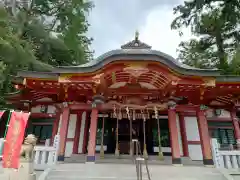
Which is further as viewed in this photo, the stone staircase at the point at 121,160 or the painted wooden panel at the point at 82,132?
the painted wooden panel at the point at 82,132

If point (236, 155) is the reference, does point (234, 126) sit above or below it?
above

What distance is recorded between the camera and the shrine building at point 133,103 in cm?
735

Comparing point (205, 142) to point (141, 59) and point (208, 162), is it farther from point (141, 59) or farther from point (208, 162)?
point (141, 59)

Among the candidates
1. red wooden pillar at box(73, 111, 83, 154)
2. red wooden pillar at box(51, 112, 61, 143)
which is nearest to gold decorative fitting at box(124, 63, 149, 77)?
red wooden pillar at box(73, 111, 83, 154)

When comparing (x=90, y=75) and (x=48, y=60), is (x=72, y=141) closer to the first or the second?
(x=90, y=75)

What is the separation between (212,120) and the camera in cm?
970

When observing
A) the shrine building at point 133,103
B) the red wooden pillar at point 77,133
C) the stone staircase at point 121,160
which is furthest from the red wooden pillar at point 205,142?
the red wooden pillar at point 77,133

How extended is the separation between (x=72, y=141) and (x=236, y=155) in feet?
21.3

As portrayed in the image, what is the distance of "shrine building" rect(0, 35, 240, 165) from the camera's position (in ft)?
24.1

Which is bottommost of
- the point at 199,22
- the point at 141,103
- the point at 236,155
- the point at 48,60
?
the point at 236,155

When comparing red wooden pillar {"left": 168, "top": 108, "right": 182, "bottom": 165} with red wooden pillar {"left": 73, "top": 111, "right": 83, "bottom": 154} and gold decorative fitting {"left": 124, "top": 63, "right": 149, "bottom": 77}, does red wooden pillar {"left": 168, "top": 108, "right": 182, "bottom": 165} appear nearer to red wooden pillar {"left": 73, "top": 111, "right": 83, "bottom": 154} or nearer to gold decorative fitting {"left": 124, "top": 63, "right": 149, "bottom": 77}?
gold decorative fitting {"left": 124, "top": 63, "right": 149, "bottom": 77}

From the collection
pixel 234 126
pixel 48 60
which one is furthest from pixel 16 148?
pixel 48 60

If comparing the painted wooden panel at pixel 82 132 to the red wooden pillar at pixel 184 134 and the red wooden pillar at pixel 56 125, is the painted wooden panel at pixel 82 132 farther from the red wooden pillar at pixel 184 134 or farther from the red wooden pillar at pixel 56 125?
the red wooden pillar at pixel 184 134

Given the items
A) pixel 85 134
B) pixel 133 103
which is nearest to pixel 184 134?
pixel 133 103
